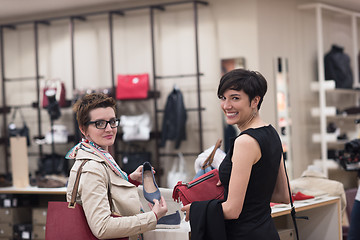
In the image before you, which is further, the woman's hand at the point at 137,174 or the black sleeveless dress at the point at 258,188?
the woman's hand at the point at 137,174

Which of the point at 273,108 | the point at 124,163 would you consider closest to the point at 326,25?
the point at 273,108

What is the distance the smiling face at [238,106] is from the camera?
2262 millimetres

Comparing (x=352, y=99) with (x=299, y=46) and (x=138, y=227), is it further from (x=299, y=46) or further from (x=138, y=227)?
(x=138, y=227)

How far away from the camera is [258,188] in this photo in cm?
224

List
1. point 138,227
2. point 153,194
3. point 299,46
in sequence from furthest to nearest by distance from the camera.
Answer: point 299,46 → point 153,194 → point 138,227

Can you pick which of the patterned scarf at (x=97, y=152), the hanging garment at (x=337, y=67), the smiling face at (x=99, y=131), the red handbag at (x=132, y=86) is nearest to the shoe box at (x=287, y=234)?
the patterned scarf at (x=97, y=152)

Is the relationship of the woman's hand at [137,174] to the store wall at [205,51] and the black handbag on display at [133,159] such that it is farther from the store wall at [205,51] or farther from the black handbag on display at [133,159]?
the black handbag on display at [133,159]

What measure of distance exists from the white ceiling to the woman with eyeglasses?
Answer: 5.44m

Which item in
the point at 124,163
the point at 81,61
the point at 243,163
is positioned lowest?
the point at 124,163

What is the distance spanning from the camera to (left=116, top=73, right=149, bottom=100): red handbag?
7.33m

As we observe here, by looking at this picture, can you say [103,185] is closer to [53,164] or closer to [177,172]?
[177,172]

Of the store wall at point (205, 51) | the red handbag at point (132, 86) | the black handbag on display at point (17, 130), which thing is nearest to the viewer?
the store wall at point (205, 51)

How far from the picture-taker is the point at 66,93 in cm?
834

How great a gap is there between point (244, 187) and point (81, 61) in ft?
21.2
